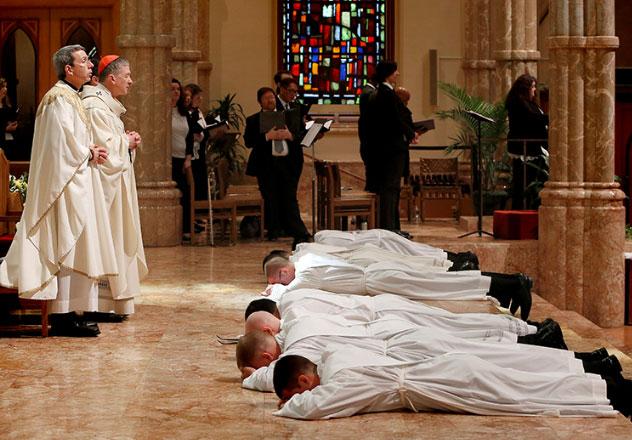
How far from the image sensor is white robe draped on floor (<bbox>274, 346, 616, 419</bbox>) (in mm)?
5484

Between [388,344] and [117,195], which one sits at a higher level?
[117,195]

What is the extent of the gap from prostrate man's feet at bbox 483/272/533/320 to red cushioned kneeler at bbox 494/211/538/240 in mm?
3897

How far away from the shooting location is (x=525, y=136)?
44.2ft

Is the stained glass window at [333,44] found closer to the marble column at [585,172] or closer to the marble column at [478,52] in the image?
the marble column at [478,52]

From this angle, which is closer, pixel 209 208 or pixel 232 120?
pixel 209 208

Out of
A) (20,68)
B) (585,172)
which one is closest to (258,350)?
(585,172)

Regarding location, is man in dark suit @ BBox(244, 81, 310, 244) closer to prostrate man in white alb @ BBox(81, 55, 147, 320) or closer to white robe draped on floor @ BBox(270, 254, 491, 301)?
white robe draped on floor @ BBox(270, 254, 491, 301)

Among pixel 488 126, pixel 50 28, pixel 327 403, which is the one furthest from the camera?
pixel 50 28

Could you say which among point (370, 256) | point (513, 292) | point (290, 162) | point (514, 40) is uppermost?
point (514, 40)

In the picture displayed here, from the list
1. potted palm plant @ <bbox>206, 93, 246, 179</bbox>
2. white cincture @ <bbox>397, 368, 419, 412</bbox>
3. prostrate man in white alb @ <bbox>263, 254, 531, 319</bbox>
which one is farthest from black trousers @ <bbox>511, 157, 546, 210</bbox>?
white cincture @ <bbox>397, 368, 419, 412</bbox>

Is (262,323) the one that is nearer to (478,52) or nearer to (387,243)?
(387,243)

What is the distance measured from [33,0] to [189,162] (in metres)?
3.73

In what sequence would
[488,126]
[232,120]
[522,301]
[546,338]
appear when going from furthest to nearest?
[232,120]
[488,126]
[522,301]
[546,338]

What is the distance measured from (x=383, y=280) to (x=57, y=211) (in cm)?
206
